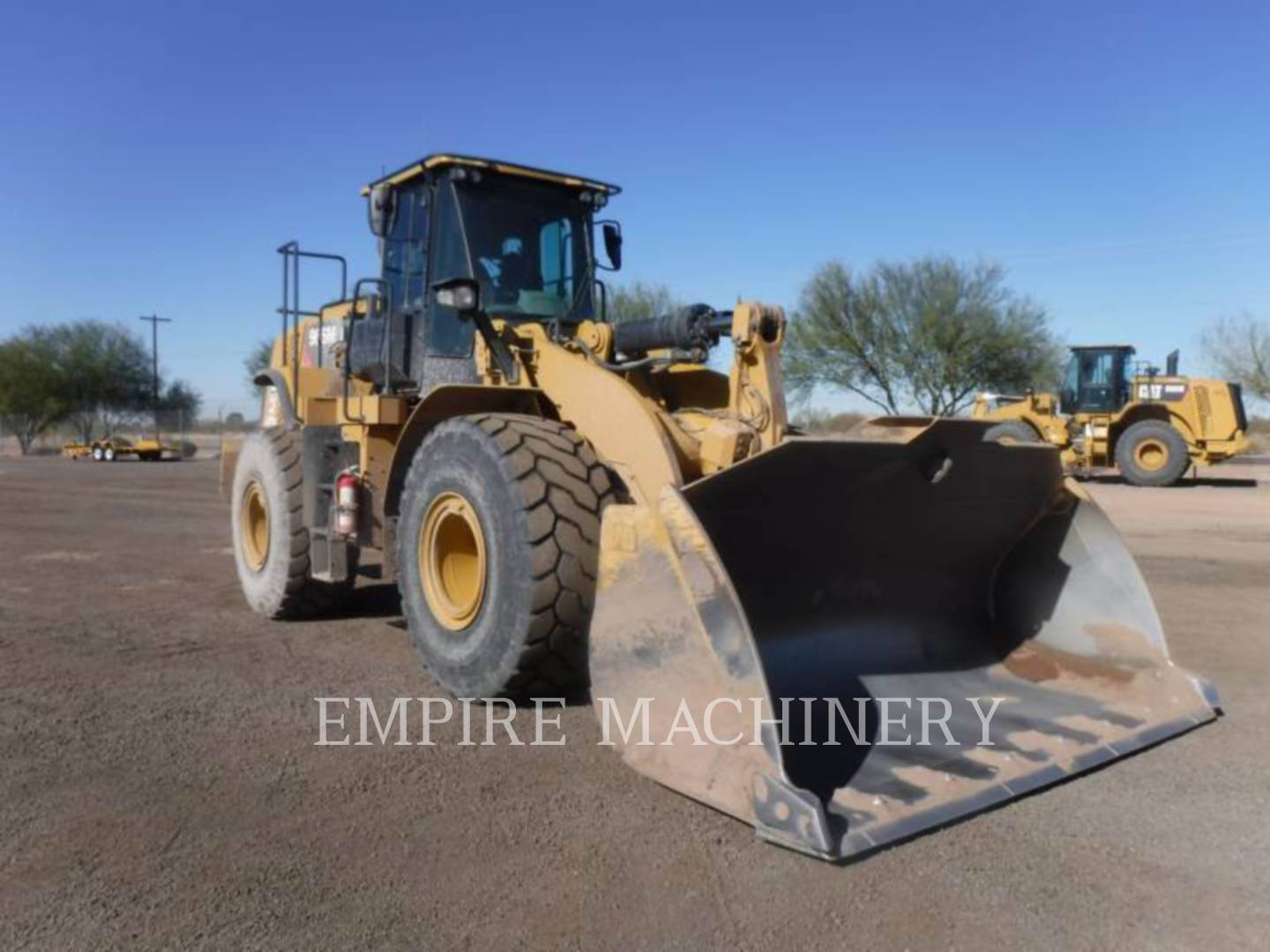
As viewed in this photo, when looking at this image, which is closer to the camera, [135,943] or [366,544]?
[135,943]

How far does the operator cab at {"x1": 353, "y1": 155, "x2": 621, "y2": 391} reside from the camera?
6.03m

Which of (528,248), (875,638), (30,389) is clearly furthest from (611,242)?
(30,389)

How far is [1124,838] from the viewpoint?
→ 356 cm

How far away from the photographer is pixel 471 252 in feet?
19.8

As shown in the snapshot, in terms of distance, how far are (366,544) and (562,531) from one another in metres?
2.18

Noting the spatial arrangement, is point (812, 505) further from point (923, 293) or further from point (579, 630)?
point (923, 293)

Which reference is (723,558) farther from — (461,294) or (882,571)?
(461,294)

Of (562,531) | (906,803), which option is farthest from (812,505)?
(906,803)

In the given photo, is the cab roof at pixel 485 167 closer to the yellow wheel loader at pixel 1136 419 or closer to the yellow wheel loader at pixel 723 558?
the yellow wheel loader at pixel 723 558

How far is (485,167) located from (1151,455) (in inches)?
802

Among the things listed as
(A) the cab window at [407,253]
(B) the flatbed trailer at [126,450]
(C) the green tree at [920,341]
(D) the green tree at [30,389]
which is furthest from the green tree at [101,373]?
(A) the cab window at [407,253]

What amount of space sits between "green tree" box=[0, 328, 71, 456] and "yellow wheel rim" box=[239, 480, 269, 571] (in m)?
56.7

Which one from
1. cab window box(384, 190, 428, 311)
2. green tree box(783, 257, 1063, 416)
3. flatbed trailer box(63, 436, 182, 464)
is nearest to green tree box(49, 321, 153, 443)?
flatbed trailer box(63, 436, 182, 464)

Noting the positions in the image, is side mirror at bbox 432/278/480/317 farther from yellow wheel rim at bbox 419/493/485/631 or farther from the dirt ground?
the dirt ground
